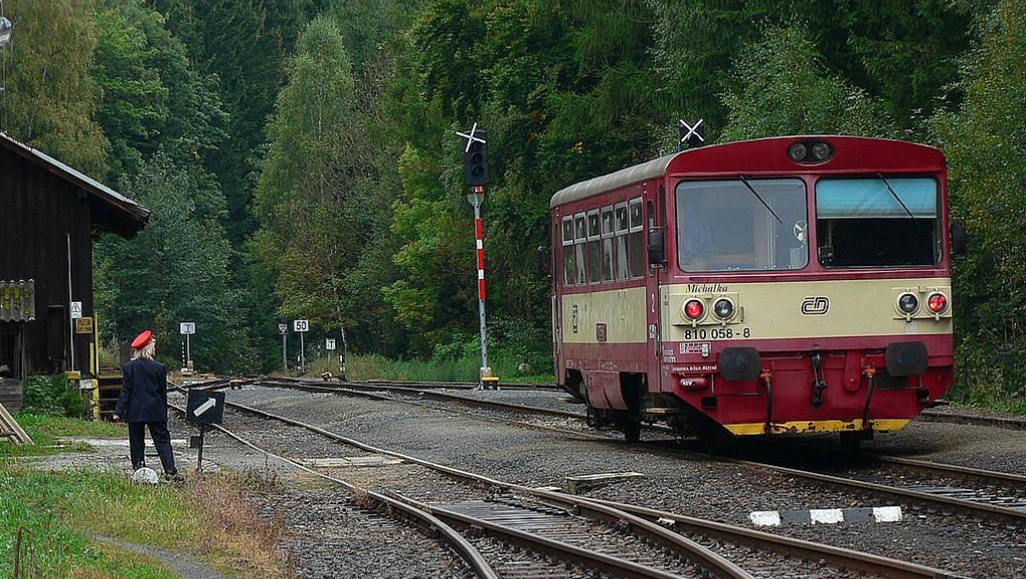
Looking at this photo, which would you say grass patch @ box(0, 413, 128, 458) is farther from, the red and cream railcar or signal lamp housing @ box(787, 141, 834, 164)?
signal lamp housing @ box(787, 141, 834, 164)

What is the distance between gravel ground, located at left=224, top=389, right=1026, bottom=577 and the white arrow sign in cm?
294

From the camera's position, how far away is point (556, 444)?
20625mm

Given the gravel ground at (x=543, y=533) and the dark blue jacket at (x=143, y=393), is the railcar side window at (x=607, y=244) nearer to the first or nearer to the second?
the gravel ground at (x=543, y=533)

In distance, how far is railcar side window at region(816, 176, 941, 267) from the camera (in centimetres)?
1677

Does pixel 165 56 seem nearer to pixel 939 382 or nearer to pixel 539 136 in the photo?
pixel 539 136

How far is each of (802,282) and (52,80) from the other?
50.4m

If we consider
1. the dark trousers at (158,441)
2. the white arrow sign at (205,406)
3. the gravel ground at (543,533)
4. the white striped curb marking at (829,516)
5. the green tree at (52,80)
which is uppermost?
the green tree at (52,80)

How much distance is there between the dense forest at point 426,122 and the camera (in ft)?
86.3

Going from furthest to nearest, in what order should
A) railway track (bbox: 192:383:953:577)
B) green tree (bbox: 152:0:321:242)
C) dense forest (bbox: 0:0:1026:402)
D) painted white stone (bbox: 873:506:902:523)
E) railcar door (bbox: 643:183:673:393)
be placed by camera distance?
green tree (bbox: 152:0:321:242) → dense forest (bbox: 0:0:1026:402) → railcar door (bbox: 643:183:673:393) → painted white stone (bbox: 873:506:902:523) → railway track (bbox: 192:383:953:577)

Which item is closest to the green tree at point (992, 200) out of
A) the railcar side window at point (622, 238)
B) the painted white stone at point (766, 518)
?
the railcar side window at point (622, 238)

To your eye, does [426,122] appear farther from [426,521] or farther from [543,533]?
[543,533]

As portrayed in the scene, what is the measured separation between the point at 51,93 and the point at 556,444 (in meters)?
46.4

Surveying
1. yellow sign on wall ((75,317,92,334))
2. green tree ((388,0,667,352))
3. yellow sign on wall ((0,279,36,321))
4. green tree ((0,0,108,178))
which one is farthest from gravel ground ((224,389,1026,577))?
green tree ((0,0,108,178))

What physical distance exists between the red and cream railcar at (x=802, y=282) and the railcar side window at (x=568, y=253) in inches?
153
